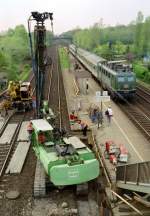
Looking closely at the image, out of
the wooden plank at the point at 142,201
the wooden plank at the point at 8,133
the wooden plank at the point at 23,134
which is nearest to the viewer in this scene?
the wooden plank at the point at 142,201

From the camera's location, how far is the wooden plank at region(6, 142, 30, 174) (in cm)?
1823

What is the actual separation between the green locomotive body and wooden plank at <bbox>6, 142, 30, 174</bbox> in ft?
6.24

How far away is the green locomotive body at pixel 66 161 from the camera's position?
1451 cm

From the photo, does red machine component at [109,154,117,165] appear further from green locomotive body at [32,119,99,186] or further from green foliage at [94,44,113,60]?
green foliage at [94,44,113,60]

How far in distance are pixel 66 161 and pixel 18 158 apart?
5498 mm

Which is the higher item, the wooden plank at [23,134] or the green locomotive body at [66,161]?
the green locomotive body at [66,161]

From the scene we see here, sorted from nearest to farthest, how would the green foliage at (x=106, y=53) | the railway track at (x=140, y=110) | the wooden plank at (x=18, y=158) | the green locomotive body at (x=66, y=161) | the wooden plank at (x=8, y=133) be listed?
the green locomotive body at (x=66, y=161)
the wooden plank at (x=18, y=158)
the wooden plank at (x=8, y=133)
the railway track at (x=140, y=110)
the green foliage at (x=106, y=53)

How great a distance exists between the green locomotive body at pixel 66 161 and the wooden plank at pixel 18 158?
Answer: 6.24 feet

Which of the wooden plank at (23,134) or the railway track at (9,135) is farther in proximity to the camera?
the wooden plank at (23,134)

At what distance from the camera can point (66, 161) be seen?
15.0 metres

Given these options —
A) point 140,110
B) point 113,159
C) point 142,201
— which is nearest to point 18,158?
point 113,159

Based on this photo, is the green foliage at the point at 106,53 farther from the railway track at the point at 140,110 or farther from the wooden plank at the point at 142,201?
the wooden plank at the point at 142,201

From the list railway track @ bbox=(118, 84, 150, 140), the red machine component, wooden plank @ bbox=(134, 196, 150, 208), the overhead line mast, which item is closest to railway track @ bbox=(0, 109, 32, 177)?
the overhead line mast

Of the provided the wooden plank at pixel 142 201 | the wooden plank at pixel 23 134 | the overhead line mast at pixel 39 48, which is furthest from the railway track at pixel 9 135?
the wooden plank at pixel 142 201
